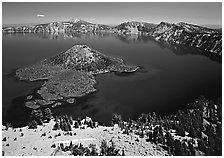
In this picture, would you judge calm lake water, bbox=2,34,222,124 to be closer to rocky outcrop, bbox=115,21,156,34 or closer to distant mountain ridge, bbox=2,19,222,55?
distant mountain ridge, bbox=2,19,222,55

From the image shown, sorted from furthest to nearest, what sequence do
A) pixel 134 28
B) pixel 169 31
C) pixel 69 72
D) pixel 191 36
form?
pixel 134 28 < pixel 169 31 < pixel 191 36 < pixel 69 72

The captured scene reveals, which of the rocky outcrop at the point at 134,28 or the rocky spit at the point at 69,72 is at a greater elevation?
the rocky outcrop at the point at 134,28

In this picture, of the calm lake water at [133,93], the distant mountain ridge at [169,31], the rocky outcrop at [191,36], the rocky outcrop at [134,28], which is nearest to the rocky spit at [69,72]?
the calm lake water at [133,93]

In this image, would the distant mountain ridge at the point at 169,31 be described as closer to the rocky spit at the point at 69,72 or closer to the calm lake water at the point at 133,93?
the rocky spit at the point at 69,72

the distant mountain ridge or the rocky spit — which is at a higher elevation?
the distant mountain ridge

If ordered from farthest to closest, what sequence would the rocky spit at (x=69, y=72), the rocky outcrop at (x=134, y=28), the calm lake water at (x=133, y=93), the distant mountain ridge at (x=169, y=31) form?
the rocky outcrop at (x=134, y=28)
the distant mountain ridge at (x=169, y=31)
the rocky spit at (x=69, y=72)
the calm lake water at (x=133, y=93)

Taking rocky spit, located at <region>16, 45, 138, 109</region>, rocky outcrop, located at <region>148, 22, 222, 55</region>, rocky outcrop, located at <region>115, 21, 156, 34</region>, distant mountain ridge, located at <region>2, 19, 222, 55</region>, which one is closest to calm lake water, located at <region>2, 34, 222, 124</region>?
rocky spit, located at <region>16, 45, 138, 109</region>

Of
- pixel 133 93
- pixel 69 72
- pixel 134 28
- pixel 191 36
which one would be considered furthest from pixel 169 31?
pixel 133 93

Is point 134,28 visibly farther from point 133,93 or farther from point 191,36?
point 133,93

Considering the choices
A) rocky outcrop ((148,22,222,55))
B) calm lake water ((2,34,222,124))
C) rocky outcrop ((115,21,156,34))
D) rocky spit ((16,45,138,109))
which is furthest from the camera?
rocky outcrop ((115,21,156,34))
